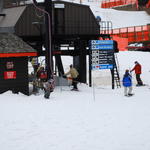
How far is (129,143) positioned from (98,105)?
5.68 meters

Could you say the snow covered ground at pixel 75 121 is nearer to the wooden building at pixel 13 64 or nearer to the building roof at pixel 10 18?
the wooden building at pixel 13 64

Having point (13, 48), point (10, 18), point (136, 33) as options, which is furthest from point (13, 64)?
point (136, 33)

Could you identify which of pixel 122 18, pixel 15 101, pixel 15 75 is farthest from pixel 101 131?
pixel 122 18

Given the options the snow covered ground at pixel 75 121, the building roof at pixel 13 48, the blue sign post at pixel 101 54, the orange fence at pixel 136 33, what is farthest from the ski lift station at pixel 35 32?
the orange fence at pixel 136 33

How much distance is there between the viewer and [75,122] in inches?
454

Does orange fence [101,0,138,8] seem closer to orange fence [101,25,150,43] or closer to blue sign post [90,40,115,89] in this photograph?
orange fence [101,25,150,43]

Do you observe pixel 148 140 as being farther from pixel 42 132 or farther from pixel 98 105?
pixel 98 105

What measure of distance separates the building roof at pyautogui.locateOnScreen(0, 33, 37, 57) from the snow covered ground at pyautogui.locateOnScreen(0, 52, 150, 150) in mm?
1909

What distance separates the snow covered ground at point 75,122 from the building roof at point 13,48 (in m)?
1.91

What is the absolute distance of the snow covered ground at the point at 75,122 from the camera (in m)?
9.09

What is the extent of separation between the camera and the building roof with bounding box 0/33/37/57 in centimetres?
1641

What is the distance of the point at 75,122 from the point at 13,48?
6699 mm

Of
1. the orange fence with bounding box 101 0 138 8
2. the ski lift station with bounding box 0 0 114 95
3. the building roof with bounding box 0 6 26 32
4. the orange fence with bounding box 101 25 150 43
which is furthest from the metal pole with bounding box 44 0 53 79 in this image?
the orange fence with bounding box 101 0 138 8

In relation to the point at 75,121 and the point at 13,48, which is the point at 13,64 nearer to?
the point at 13,48
